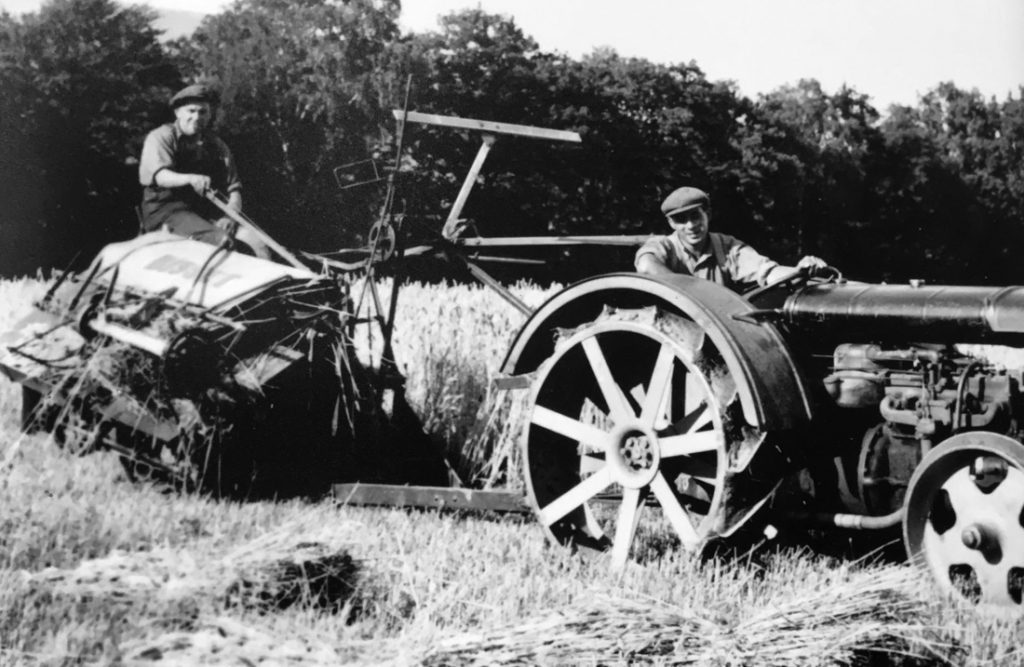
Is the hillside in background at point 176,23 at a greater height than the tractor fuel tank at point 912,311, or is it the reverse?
the hillside in background at point 176,23

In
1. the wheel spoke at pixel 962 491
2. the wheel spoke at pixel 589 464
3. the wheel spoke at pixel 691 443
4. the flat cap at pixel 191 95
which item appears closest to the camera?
the wheel spoke at pixel 962 491

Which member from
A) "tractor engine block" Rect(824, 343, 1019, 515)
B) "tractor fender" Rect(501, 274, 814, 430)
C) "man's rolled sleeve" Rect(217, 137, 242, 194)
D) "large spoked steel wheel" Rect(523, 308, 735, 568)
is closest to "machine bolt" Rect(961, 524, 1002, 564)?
"tractor engine block" Rect(824, 343, 1019, 515)

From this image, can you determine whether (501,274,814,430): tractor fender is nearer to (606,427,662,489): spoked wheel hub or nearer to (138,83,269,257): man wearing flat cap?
(606,427,662,489): spoked wheel hub

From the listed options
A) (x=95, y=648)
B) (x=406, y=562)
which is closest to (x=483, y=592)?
(x=406, y=562)

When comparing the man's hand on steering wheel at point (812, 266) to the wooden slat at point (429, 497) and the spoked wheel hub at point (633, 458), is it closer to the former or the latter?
the spoked wheel hub at point (633, 458)

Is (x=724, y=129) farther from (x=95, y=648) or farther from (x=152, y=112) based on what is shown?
(x=95, y=648)

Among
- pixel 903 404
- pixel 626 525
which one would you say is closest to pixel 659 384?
pixel 626 525

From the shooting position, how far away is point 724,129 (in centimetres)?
959

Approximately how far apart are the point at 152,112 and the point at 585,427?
315cm

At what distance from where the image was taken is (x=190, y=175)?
235 inches

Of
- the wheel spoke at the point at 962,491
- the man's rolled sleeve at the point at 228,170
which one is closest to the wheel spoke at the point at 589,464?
the wheel spoke at the point at 962,491

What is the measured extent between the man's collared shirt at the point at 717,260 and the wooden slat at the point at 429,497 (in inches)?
56.3

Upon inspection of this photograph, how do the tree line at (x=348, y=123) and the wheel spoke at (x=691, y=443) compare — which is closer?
the wheel spoke at (x=691, y=443)

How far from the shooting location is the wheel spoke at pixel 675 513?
454cm
